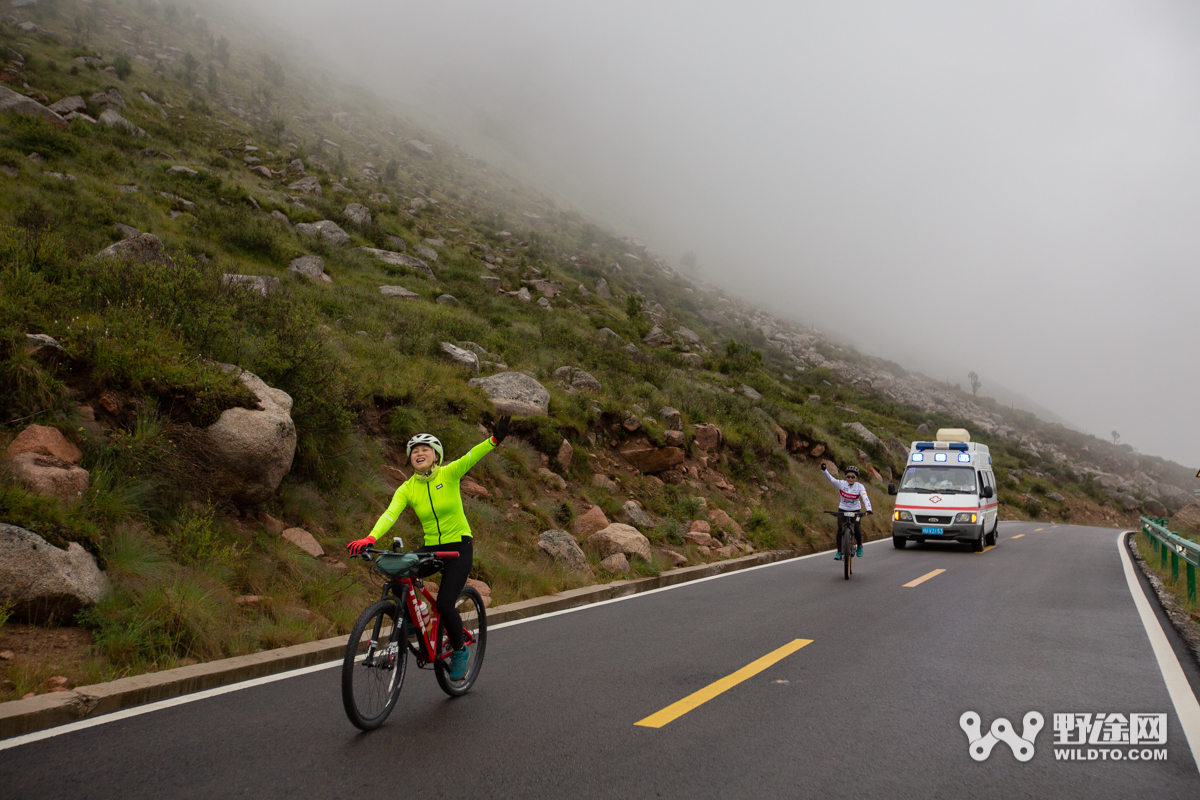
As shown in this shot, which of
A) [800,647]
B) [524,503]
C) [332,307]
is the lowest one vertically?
[524,503]

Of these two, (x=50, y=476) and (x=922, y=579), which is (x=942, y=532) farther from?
(x=50, y=476)

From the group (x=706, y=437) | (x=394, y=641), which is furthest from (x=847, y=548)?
(x=394, y=641)

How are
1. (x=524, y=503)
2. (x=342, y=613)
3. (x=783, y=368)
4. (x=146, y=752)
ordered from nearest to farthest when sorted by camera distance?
1. (x=146, y=752)
2. (x=342, y=613)
3. (x=524, y=503)
4. (x=783, y=368)

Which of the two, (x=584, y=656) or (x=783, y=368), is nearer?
(x=584, y=656)

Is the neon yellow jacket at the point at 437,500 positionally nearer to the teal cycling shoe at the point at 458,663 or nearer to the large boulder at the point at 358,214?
the teal cycling shoe at the point at 458,663

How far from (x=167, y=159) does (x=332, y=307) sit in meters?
12.3

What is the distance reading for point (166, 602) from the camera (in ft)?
18.9

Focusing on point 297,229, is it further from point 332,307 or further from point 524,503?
point 524,503

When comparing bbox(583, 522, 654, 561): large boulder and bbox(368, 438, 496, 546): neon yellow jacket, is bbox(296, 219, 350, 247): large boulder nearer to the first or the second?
bbox(583, 522, 654, 561): large boulder

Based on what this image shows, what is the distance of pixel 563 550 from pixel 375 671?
6191 mm

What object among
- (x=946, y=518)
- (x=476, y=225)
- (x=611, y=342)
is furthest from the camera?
(x=476, y=225)

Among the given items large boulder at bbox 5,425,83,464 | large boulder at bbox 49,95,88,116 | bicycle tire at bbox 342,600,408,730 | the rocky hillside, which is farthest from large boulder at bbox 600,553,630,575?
large boulder at bbox 49,95,88,116

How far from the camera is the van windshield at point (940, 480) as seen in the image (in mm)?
16656

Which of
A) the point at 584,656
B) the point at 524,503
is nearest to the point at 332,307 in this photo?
the point at 524,503
